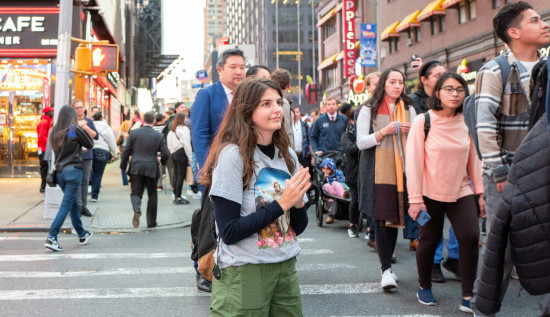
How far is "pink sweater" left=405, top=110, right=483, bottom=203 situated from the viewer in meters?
4.88

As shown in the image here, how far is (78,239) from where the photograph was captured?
8945mm

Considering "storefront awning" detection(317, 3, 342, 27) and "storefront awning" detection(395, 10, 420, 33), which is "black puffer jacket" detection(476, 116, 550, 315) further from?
"storefront awning" detection(317, 3, 342, 27)

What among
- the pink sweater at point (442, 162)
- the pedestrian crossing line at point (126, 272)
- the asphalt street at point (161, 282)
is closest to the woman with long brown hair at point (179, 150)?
the asphalt street at point (161, 282)

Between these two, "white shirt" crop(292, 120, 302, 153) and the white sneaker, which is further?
"white shirt" crop(292, 120, 302, 153)

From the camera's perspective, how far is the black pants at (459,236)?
477 cm

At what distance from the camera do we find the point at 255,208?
9.55ft

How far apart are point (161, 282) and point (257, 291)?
11.6 feet

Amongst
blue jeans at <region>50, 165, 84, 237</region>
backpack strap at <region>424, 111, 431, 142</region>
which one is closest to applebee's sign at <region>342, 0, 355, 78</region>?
blue jeans at <region>50, 165, 84, 237</region>

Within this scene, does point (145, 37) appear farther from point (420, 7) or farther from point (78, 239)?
point (78, 239)

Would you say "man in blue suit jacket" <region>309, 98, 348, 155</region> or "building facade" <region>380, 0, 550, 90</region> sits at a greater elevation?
"building facade" <region>380, 0, 550, 90</region>

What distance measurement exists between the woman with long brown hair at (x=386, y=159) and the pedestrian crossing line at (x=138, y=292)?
354 mm

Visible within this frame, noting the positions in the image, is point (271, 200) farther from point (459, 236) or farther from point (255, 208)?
point (459, 236)

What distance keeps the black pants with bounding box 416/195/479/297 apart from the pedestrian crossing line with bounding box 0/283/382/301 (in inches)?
30.1

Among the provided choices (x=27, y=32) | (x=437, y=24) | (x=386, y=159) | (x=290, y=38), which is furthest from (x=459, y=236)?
(x=290, y=38)
